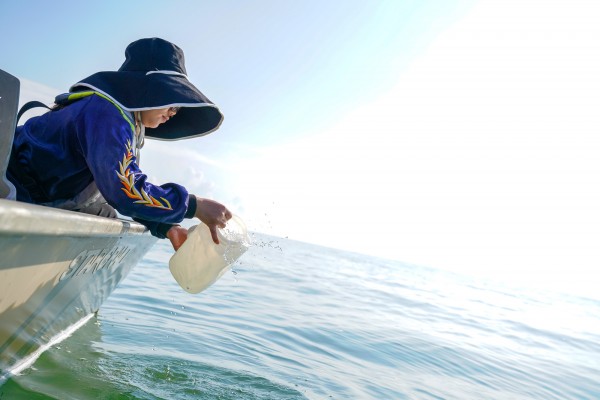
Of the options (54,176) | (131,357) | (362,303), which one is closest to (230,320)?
(131,357)

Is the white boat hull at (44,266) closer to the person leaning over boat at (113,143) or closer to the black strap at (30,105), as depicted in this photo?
the person leaning over boat at (113,143)

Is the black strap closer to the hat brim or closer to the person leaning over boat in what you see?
the person leaning over boat

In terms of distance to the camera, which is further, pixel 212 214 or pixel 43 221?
pixel 212 214

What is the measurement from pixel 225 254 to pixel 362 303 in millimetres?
7824

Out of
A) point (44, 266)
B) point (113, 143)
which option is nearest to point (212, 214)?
point (113, 143)

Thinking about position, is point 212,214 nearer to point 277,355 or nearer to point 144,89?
point 144,89

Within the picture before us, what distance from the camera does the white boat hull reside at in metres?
1.23

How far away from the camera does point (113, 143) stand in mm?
1900

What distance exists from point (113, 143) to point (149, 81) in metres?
0.45

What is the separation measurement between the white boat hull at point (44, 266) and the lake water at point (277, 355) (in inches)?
14.0

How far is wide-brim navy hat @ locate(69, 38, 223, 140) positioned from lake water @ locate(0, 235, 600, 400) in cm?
99

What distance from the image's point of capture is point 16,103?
59.2 inches

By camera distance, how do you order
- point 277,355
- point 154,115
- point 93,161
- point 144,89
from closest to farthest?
1. point 93,161
2. point 144,89
3. point 154,115
4. point 277,355

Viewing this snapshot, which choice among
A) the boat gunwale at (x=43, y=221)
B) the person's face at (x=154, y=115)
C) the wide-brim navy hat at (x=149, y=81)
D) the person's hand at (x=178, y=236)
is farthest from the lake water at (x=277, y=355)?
the boat gunwale at (x=43, y=221)
